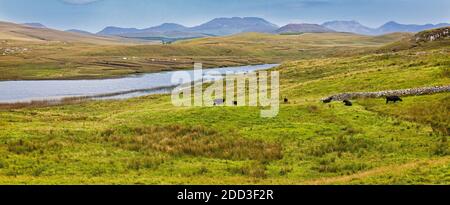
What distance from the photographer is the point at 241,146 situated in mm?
32406

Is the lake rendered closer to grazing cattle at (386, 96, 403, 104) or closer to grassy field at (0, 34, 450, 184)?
grassy field at (0, 34, 450, 184)

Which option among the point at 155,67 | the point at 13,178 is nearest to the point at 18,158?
the point at 13,178

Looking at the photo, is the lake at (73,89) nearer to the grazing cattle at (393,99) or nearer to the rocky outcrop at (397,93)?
the rocky outcrop at (397,93)

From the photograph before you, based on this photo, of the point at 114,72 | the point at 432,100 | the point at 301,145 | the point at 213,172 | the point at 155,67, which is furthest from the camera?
the point at 155,67

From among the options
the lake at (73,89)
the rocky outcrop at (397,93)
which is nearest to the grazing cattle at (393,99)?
the rocky outcrop at (397,93)

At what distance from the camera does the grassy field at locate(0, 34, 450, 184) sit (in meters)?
24.3

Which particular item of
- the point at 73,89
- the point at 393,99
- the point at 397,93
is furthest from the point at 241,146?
the point at 73,89

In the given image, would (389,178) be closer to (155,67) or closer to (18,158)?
(18,158)

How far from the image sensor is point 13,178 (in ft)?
76.3

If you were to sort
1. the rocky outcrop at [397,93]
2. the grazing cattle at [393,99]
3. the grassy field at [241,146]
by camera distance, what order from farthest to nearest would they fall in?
1. the rocky outcrop at [397,93]
2. the grazing cattle at [393,99]
3. the grassy field at [241,146]

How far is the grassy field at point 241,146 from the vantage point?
79.7ft

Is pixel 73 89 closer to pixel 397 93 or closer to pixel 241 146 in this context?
pixel 397 93

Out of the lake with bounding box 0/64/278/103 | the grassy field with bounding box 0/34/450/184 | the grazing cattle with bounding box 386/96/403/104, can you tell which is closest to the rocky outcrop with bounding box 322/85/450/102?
the grassy field with bounding box 0/34/450/184

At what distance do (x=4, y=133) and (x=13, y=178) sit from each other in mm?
13059
